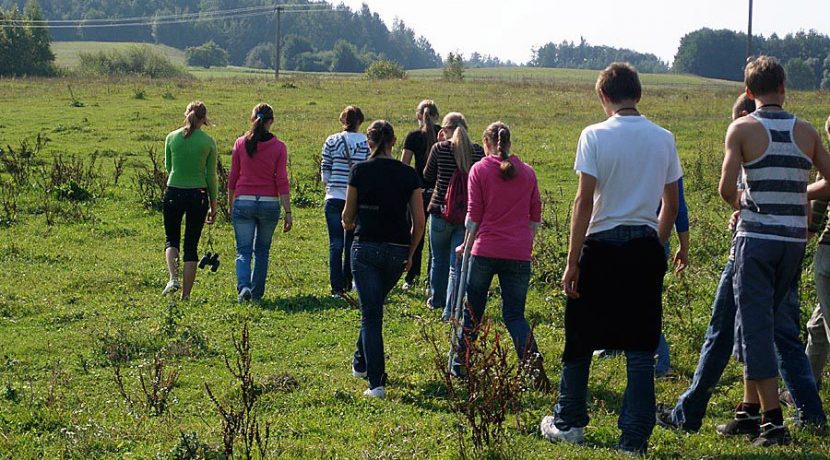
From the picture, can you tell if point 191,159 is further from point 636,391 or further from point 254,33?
point 254,33

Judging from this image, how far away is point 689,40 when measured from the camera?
12000cm

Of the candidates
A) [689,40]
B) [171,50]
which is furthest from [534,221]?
[171,50]

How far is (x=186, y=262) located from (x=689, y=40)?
380 ft

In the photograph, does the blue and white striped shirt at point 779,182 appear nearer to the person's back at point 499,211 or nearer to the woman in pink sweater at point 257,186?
the person's back at point 499,211

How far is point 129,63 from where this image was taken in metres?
68.1

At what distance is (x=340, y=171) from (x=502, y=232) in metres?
3.64

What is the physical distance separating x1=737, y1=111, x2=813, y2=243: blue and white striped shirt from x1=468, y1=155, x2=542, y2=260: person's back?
1.98 meters

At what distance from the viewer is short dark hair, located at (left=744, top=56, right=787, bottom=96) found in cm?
583

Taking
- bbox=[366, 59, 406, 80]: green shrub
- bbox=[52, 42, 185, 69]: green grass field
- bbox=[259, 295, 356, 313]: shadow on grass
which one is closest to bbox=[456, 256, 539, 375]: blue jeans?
bbox=[259, 295, 356, 313]: shadow on grass

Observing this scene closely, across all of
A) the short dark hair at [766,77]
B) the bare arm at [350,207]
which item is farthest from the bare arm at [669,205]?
the bare arm at [350,207]

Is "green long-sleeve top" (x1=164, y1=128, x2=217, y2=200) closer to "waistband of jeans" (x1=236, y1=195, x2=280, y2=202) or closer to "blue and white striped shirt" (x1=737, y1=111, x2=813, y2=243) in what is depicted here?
"waistband of jeans" (x1=236, y1=195, x2=280, y2=202)

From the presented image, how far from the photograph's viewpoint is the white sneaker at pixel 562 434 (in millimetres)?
5984

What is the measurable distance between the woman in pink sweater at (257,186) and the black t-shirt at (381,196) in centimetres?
337

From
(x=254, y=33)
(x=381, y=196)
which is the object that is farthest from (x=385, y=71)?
(x=254, y=33)
